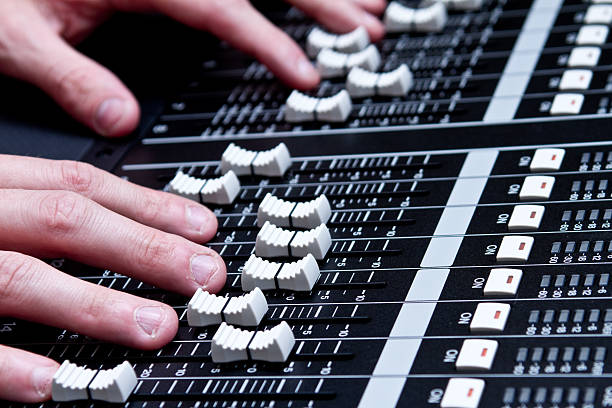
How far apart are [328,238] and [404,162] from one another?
0.95ft

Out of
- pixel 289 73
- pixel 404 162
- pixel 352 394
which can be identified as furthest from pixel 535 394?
pixel 289 73

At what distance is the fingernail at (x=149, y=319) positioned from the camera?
4.89 ft

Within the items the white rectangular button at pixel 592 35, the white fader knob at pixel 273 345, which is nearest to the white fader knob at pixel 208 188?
the white fader knob at pixel 273 345

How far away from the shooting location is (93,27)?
97.2 inches

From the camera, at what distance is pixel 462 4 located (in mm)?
2363

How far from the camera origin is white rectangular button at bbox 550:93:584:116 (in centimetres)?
189

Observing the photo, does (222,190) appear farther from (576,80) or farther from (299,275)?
(576,80)

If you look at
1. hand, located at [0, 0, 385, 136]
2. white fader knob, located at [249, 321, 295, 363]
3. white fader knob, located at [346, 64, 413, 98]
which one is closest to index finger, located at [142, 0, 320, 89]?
hand, located at [0, 0, 385, 136]

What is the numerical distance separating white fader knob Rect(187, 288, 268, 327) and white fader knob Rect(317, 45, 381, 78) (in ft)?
2.66

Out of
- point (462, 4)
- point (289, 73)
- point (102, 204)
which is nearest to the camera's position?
point (102, 204)

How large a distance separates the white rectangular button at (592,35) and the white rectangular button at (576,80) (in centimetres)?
12

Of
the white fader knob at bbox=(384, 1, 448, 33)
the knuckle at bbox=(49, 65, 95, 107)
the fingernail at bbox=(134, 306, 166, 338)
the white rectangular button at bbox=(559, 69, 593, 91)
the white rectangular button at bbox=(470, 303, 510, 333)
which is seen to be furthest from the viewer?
the white fader knob at bbox=(384, 1, 448, 33)

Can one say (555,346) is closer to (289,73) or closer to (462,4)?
(289,73)

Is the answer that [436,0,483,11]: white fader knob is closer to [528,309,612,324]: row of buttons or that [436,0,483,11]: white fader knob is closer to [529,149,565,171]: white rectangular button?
[529,149,565,171]: white rectangular button
